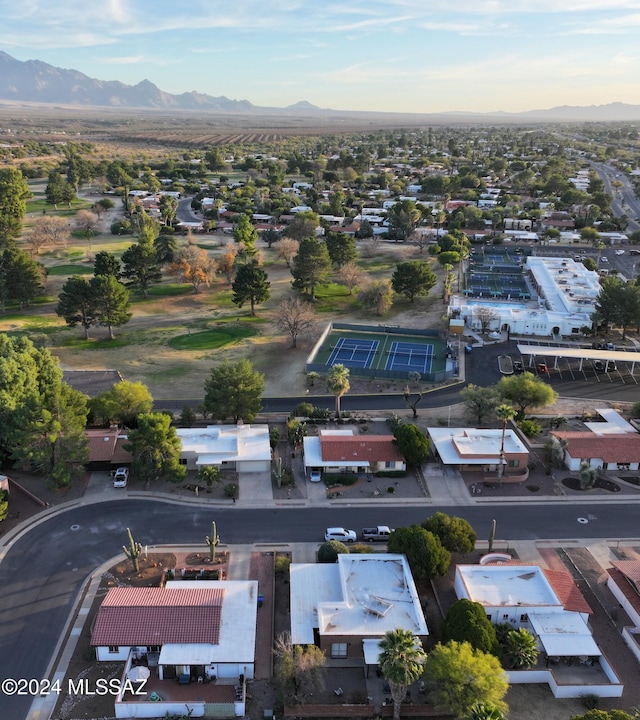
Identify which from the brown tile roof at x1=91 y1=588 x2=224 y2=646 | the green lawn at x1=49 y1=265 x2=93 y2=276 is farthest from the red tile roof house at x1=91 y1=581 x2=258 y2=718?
the green lawn at x1=49 y1=265 x2=93 y2=276

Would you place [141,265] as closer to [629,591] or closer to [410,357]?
[410,357]

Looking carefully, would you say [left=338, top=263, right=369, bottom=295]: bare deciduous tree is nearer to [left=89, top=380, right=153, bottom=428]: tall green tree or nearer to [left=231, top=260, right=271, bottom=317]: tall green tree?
[left=231, top=260, right=271, bottom=317]: tall green tree

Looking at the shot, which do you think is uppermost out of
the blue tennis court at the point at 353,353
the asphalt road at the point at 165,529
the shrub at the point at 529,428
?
the shrub at the point at 529,428

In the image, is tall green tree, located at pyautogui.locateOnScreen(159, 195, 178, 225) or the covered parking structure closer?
the covered parking structure

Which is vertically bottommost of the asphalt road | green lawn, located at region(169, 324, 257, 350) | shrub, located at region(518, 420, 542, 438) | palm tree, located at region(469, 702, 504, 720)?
the asphalt road

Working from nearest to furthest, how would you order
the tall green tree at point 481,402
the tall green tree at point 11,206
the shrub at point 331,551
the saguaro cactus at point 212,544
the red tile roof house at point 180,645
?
the red tile roof house at point 180,645, the shrub at point 331,551, the saguaro cactus at point 212,544, the tall green tree at point 481,402, the tall green tree at point 11,206

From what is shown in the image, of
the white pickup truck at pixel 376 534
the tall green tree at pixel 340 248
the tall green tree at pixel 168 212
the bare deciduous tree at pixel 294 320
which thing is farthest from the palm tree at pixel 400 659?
the tall green tree at pixel 168 212

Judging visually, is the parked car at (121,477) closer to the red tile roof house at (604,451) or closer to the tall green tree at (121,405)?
the tall green tree at (121,405)

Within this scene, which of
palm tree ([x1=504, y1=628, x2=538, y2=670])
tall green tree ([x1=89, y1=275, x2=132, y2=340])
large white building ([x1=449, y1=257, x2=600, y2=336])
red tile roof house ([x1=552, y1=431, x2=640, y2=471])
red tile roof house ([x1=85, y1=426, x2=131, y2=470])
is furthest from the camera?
large white building ([x1=449, y1=257, x2=600, y2=336])
